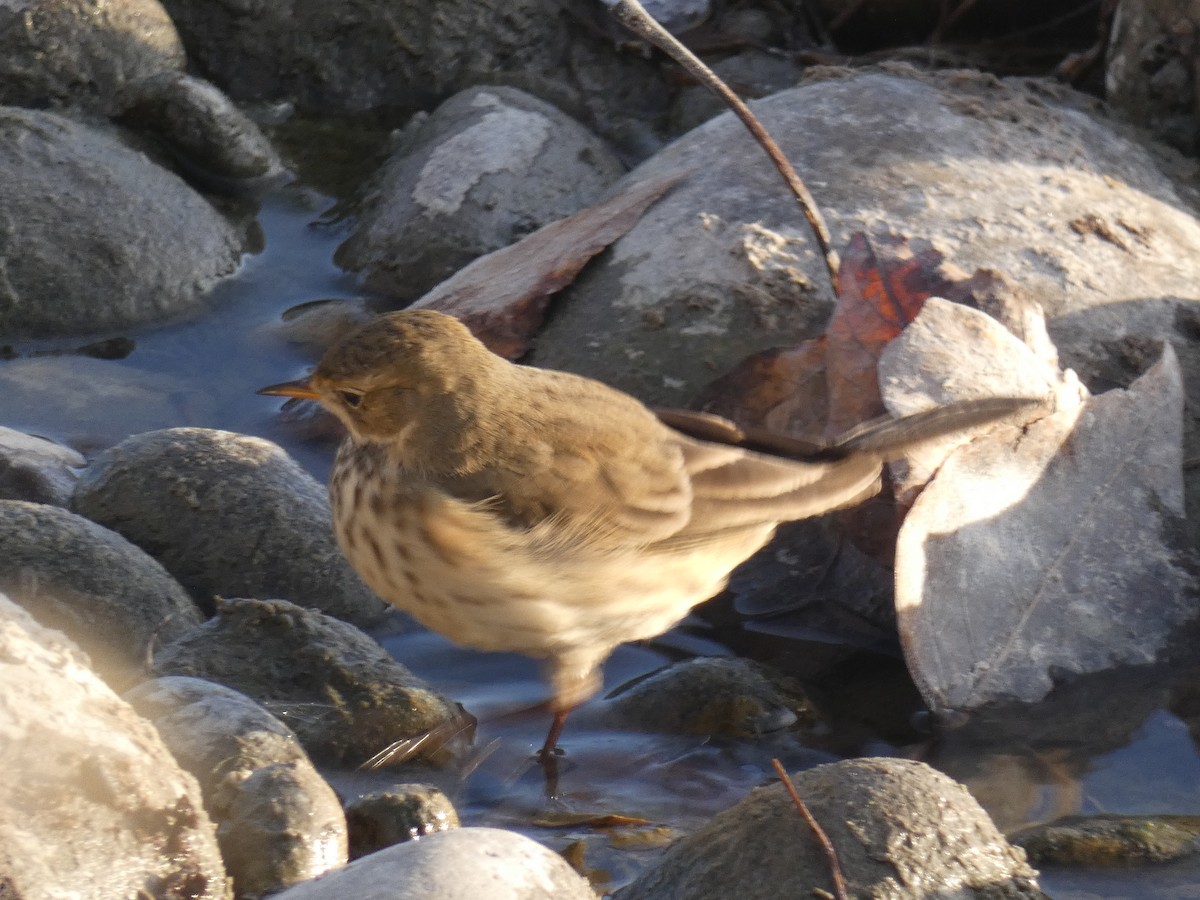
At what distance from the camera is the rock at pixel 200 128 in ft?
25.4

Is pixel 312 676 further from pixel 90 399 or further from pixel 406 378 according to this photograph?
pixel 90 399

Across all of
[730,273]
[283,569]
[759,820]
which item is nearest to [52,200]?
[283,569]

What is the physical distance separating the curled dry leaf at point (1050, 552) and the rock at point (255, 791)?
1791 mm

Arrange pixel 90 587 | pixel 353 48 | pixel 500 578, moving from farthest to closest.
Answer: pixel 353 48 < pixel 90 587 < pixel 500 578

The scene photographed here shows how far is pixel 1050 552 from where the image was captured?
499cm

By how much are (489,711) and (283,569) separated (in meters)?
0.85

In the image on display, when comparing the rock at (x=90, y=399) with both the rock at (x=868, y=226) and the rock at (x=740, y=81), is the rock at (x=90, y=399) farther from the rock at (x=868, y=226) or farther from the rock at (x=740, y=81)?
the rock at (x=740, y=81)

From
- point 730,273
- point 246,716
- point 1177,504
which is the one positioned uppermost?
point 730,273

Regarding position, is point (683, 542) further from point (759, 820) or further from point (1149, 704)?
point (1149, 704)

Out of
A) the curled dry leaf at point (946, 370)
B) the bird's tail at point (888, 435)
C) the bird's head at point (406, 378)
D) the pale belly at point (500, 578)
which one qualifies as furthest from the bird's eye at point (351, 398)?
the curled dry leaf at point (946, 370)

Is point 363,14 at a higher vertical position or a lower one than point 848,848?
higher

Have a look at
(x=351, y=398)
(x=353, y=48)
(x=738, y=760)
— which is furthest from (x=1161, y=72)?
(x=351, y=398)

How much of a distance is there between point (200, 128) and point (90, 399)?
1.94 meters

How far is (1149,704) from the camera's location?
4.89 meters
